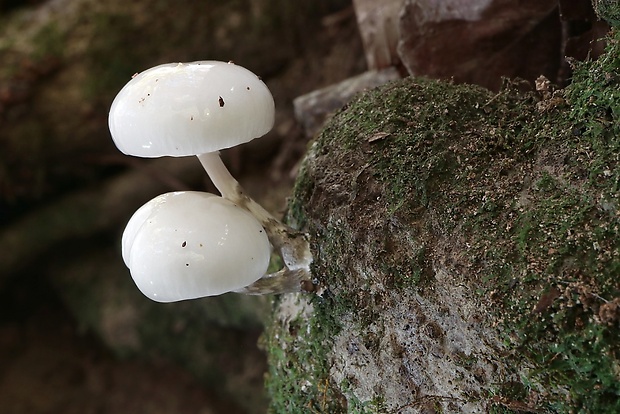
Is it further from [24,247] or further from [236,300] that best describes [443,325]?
[24,247]

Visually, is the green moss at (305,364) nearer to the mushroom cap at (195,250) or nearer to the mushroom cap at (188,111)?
the mushroom cap at (195,250)

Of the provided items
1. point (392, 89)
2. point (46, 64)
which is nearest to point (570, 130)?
point (392, 89)

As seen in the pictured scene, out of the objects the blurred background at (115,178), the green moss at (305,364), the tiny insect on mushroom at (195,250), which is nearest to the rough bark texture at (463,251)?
the green moss at (305,364)

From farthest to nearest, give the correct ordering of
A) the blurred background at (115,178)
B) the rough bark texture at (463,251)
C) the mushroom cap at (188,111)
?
the blurred background at (115,178) → the mushroom cap at (188,111) → the rough bark texture at (463,251)

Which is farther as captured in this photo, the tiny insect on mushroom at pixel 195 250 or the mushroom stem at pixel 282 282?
the mushroom stem at pixel 282 282

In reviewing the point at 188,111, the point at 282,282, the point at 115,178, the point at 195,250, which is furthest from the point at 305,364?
the point at 115,178

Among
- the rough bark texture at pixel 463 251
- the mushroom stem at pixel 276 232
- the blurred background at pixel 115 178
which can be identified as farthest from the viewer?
the blurred background at pixel 115 178

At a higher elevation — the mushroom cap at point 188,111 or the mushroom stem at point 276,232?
the mushroom cap at point 188,111
